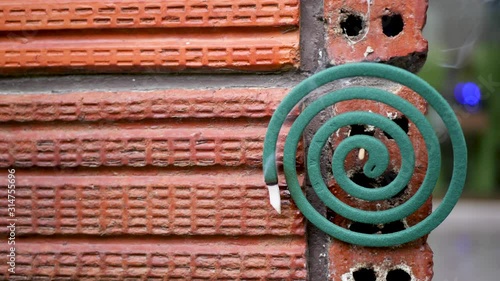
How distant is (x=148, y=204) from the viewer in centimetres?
88

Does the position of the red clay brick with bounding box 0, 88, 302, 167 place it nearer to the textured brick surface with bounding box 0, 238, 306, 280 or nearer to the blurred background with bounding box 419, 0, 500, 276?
the textured brick surface with bounding box 0, 238, 306, 280

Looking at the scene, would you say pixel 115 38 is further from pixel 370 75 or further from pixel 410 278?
pixel 410 278

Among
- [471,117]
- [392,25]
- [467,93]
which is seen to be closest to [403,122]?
[392,25]

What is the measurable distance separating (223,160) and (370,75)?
252 mm

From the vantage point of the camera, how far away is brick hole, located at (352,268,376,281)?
0.87m

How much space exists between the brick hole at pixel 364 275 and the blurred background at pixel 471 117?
234 millimetres

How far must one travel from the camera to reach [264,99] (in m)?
0.85

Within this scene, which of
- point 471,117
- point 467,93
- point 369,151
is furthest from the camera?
point 471,117

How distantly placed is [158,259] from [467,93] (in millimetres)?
861

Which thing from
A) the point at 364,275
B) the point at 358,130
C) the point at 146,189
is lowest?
the point at 364,275

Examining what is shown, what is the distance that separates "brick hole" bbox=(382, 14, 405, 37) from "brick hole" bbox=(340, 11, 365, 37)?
0.12 ft

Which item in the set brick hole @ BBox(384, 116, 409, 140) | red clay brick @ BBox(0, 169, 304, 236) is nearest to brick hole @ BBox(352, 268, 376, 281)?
red clay brick @ BBox(0, 169, 304, 236)

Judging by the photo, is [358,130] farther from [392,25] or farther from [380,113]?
[392,25]

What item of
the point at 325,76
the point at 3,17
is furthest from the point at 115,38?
the point at 325,76
